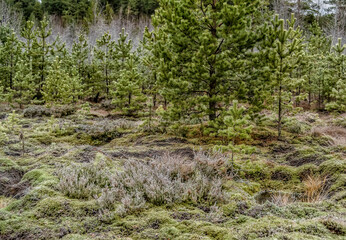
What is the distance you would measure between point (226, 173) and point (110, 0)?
6186 centimetres

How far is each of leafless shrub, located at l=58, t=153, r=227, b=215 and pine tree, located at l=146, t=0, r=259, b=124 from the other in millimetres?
4261

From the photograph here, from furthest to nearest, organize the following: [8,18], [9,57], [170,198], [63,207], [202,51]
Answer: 1. [8,18]
2. [9,57]
3. [202,51]
4. [170,198]
5. [63,207]

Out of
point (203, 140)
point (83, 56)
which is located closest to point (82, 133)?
point (203, 140)

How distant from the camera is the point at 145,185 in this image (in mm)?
3818

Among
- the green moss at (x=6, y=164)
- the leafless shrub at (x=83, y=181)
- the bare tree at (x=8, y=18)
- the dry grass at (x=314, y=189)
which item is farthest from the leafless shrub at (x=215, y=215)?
the bare tree at (x=8, y=18)

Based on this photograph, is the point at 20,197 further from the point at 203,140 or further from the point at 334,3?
the point at 334,3

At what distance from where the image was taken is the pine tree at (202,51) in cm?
812

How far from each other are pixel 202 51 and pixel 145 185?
5.42 metres

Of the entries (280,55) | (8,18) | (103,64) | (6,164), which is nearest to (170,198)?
(6,164)

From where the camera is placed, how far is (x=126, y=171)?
445cm

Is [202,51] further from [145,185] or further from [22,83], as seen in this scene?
[22,83]

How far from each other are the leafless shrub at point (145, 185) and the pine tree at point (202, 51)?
4261 mm

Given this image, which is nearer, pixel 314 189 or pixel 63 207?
pixel 63 207

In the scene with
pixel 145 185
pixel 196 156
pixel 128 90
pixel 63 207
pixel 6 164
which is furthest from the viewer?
pixel 128 90
